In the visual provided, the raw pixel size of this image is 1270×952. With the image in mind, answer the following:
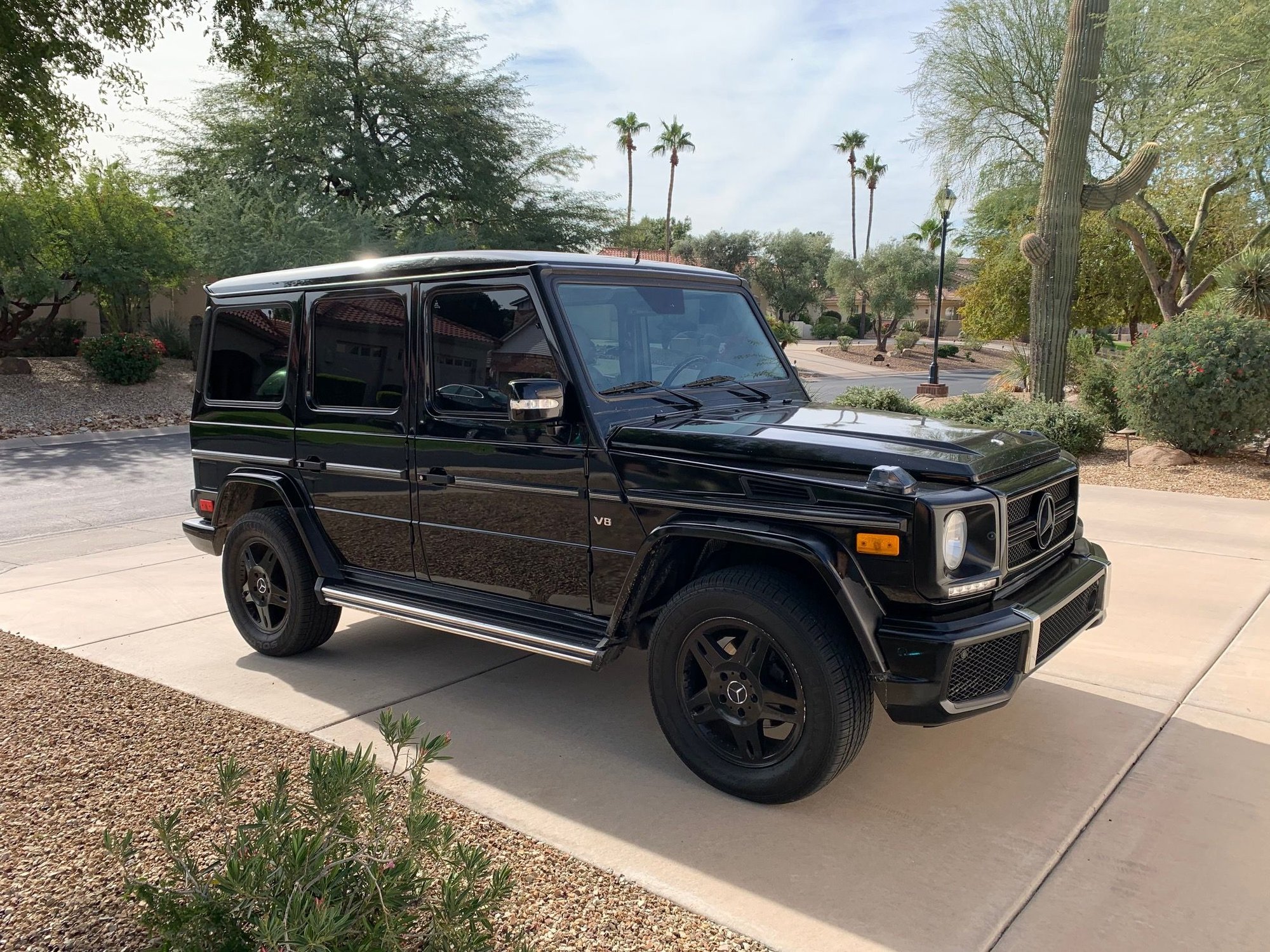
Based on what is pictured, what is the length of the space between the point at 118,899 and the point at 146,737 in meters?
1.30

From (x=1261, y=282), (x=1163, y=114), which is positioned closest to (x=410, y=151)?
(x=1163, y=114)

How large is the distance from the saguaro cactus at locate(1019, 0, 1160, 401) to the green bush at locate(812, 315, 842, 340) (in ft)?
160

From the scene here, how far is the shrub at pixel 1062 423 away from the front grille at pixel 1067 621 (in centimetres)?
749

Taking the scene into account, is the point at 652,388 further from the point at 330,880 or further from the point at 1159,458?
the point at 1159,458

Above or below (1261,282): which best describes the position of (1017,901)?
below

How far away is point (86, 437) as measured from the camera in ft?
55.0

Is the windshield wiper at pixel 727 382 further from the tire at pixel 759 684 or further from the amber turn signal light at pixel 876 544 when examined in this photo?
the amber turn signal light at pixel 876 544

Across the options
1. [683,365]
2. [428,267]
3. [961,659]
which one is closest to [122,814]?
[428,267]

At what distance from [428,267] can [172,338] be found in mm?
24882

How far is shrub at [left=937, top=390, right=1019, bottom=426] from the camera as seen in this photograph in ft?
37.2

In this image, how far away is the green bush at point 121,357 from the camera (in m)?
20.9

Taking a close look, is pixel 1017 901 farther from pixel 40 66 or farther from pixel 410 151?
pixel 410 151

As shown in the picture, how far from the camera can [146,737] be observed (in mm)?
→ 4066

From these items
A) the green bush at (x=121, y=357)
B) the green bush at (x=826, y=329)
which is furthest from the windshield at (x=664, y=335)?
the green bush at (x=826, y=329)
